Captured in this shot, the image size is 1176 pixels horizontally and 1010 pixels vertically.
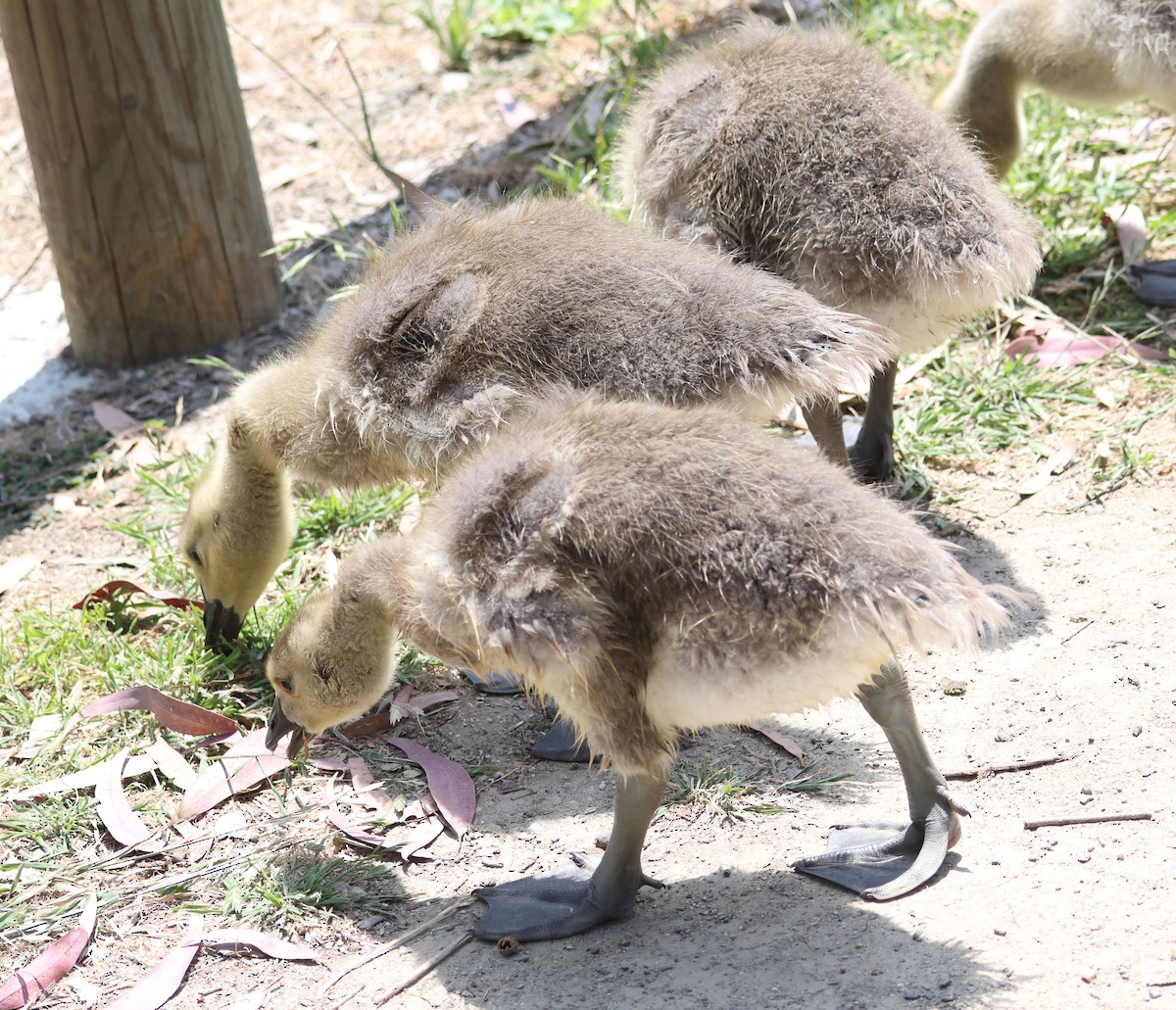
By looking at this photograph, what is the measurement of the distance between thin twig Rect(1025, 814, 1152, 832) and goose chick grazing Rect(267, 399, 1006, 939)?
72 centimetres

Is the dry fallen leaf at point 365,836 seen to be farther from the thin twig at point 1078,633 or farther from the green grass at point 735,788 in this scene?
the thin twig at point 1078,633

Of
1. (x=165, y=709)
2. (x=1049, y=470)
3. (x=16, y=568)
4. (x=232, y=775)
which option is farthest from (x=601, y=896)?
(x=16, y=568)

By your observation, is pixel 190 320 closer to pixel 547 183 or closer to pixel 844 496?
pixel 547 183

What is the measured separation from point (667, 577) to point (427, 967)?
1.09m

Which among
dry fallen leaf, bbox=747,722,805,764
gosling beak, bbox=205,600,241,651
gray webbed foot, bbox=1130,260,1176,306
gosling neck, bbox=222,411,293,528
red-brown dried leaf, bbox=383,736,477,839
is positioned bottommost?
red-brown dried leaf, bbox=383,736,477,839

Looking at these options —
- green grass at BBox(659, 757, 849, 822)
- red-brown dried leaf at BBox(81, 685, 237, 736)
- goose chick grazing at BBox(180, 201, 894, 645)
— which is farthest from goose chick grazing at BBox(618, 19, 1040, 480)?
red-brown dried leaf at BBox(81, 685, 237, 736)

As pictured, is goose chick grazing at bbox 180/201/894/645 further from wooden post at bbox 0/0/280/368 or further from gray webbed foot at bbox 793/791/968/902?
wooden post at bbox 0/0/280/368

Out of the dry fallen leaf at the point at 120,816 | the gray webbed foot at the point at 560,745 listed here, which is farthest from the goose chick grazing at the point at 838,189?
the dry fallen leaf at the point at 120,816

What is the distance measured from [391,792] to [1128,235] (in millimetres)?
3854

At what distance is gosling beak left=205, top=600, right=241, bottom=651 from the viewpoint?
4.16 m

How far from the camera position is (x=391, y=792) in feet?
12.0

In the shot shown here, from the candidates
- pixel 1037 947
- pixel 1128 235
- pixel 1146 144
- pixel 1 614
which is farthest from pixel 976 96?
pixel 1 614

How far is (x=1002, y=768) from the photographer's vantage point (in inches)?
132

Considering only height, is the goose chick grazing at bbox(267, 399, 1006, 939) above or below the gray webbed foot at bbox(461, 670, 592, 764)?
above
